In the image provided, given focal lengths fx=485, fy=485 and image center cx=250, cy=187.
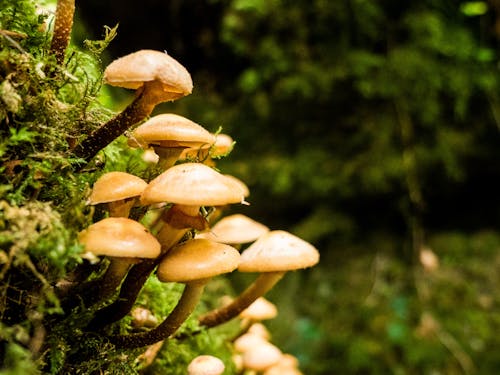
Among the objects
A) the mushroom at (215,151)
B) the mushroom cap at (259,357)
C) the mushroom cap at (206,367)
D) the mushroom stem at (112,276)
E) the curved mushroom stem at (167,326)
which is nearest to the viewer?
the mushroom stem at (112,276)

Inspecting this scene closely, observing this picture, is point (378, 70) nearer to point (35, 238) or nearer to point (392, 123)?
point (392, 123)

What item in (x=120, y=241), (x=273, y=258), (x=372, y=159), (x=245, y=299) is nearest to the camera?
(x=120, y=241)

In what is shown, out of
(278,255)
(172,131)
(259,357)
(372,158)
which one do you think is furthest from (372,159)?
(172,131)

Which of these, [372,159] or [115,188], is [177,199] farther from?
[372,159]

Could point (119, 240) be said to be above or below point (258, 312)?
above

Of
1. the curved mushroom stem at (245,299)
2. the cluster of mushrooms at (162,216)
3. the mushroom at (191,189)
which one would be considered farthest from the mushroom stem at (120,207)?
the curved mushroom stem at (245,299)

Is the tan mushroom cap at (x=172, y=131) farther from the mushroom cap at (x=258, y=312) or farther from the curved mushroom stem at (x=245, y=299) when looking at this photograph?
the mushroom cap at (x=258, y=312)

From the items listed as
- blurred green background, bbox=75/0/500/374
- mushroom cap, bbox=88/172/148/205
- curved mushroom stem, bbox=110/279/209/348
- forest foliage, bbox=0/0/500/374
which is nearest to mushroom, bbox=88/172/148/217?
mushroom cap, bbox=88/172/148/205

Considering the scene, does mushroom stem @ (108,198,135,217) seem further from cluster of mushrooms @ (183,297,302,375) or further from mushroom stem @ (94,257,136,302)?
cluster of mushrooms @ (183,297,302,375)
